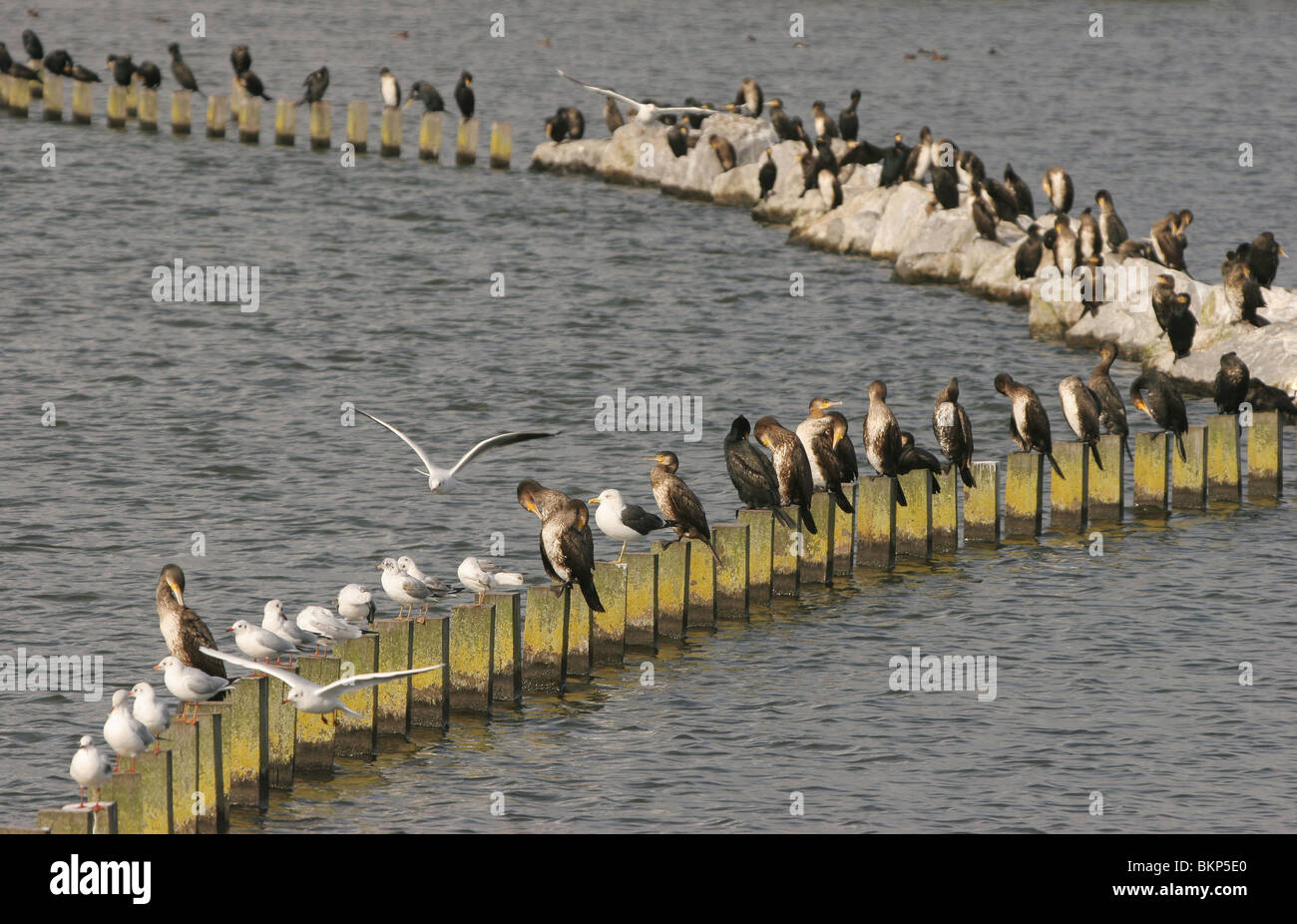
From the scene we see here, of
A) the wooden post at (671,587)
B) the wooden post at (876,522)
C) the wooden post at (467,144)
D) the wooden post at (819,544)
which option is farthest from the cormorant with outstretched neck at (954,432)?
the wooden post at (467,144)

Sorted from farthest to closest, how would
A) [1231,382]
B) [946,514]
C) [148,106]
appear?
[148,106] → [1231,382] → [946,514]

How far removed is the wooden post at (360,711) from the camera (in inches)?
619

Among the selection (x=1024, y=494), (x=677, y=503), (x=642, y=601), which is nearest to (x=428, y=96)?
(x=1024, y=494)

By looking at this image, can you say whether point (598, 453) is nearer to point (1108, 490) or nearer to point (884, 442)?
point (884, 442)

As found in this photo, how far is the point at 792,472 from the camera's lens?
65.8 ft

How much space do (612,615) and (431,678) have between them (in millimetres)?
2292

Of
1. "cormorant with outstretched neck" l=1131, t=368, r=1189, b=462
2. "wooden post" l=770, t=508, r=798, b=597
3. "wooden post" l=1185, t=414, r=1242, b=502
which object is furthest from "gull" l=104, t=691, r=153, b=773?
"wooden post" l=1185, t=414, r=1242, b=502

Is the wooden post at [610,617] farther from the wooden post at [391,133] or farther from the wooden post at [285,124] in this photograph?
the wooden post at [285,124]

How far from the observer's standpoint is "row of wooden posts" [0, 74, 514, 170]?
166 feet

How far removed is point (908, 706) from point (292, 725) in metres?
5.92

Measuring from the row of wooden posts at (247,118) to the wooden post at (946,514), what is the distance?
2934 cm

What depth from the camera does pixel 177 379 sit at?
1270 inches
